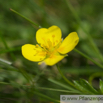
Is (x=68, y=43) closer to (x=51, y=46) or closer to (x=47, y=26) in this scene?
(x=51, y=46)

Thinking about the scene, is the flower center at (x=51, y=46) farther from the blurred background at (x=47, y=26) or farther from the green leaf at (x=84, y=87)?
the green leaf at (x=84, y=87)

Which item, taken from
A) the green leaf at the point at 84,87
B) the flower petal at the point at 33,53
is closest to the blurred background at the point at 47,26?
the flower petal at the point at 33,53

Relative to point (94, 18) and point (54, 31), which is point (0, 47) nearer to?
point (54, 31)

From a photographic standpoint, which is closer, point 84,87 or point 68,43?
point 84,87

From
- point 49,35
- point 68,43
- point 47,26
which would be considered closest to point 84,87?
point 68,43

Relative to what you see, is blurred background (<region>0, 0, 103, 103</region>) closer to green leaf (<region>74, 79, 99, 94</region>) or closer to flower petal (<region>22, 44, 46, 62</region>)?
flower petal (<region>22, 44, 46, 62</region>)

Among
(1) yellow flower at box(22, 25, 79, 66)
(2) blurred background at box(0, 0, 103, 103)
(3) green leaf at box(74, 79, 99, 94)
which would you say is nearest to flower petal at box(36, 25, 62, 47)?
(1) yellow flower at box(22, 25, 79, 66)
